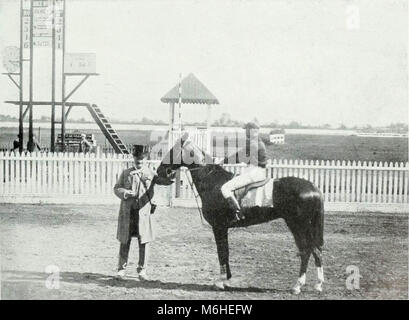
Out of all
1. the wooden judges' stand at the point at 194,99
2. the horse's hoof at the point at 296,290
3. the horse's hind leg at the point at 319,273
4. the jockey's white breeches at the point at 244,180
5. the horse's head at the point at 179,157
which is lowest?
the horse's hoof at the point at 296,290

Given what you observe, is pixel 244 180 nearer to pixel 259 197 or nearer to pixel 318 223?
pixel 259 197

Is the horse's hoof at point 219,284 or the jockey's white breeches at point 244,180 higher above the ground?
the jockey's white breeches at point 244,180

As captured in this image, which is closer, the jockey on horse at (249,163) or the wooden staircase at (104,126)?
the jockey on horse at (249,163)

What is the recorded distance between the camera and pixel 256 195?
6.71 metres

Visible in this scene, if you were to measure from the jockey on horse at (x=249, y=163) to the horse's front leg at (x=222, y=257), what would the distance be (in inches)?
12.5

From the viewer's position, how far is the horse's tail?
658 cm

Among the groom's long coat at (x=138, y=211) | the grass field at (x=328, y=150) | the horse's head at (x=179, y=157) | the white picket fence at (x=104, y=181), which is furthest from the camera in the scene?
the grass field at (x=328, y=150)

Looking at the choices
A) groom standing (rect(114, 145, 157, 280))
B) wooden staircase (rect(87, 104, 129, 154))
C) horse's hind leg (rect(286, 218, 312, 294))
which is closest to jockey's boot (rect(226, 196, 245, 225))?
horse's hind leg (rect(286, 218, 312, 294))

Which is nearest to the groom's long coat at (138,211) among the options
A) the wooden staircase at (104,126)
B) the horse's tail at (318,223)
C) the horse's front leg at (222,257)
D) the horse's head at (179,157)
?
the horse's head at (179,157)

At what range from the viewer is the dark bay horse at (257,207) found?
21.6ft

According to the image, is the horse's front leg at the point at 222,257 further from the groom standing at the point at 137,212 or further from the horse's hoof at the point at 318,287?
A: the horse's hoof at the point at 318,287

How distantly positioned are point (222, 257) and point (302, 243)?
1.05m
